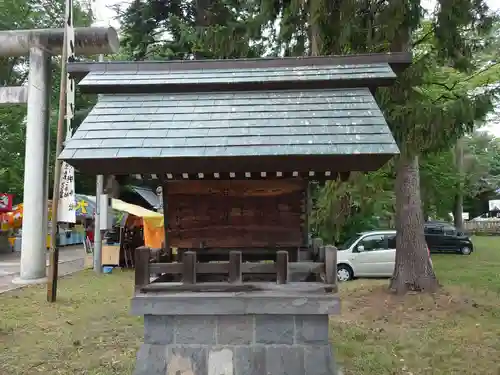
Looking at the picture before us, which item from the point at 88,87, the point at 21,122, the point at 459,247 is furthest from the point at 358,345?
the point at 21,122

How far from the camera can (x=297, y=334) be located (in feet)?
17.0

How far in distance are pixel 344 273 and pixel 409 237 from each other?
5256 millimetres

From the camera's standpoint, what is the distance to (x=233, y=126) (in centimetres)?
522

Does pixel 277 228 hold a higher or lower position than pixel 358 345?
higher

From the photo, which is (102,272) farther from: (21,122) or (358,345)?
(21,122)

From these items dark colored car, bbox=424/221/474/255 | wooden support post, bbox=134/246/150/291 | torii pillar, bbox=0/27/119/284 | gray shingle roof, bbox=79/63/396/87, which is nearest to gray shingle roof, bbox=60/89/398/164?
gray shingle roof, bbox=79/63/396/87

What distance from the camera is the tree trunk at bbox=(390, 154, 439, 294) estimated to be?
10016 mm

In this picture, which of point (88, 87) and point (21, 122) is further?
point (21, 122)

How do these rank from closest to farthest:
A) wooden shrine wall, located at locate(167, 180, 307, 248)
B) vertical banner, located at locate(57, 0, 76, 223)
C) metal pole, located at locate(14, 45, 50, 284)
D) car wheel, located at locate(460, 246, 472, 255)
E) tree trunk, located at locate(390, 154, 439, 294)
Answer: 1. wooden shrine wall, located at locate(167, 180, 307, 248)
2. tree trunk, located at locate(390, 154, 439, 294)
3. vertical banner, located at locate(57, 0, 76, 223)
4. metal pole, located at locate(14, 45, 50, 284)
5. car wheel, located at locate(460, 246, 472, 255)

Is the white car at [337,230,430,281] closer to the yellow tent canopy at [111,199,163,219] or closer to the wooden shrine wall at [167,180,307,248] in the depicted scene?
Answer: the yellow tent canopy at [111,199,163,219]

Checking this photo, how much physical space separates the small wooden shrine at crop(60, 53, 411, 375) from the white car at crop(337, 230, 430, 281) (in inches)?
372

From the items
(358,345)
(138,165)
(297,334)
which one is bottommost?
(358,345)

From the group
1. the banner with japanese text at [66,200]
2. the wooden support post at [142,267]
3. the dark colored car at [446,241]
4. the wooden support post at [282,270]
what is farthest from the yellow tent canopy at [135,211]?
the dark colored car at [446,241]

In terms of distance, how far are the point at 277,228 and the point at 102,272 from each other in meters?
11.5
